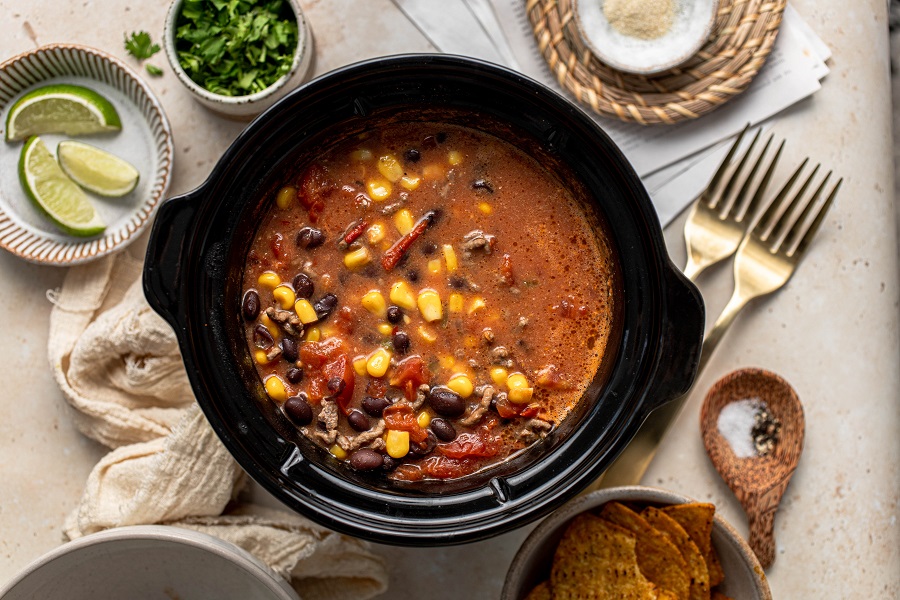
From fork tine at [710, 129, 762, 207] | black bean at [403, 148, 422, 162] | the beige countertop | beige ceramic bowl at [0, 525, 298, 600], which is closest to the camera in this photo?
beige ceramic bowl at [0, 525, 298, 600]

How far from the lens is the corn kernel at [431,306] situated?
8.58ft

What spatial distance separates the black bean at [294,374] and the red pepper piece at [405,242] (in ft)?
1.39

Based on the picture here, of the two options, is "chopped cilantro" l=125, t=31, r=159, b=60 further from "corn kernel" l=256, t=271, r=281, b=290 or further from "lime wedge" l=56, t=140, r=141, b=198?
"corn kernel" l=256, t=271, r=281, b=290

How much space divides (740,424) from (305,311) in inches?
61.6

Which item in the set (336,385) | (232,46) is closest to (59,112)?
(232,46)

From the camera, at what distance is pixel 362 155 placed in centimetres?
271

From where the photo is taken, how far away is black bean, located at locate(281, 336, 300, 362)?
2.64 metres

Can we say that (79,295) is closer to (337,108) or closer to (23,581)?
(23,581)

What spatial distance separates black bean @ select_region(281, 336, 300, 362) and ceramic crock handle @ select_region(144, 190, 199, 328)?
35 centimetres

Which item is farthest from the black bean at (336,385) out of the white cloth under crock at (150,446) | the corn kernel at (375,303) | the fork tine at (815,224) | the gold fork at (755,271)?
the fork tine at (815,224)

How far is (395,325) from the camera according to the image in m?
2.64

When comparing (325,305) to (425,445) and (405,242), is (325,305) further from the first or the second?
(425,445)

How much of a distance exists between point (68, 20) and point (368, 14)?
1094mm

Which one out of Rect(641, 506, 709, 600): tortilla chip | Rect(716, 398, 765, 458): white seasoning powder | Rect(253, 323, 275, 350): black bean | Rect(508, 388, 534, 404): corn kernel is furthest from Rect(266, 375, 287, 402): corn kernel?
Rect(716, 398, 765, 458): white seasoning powder
